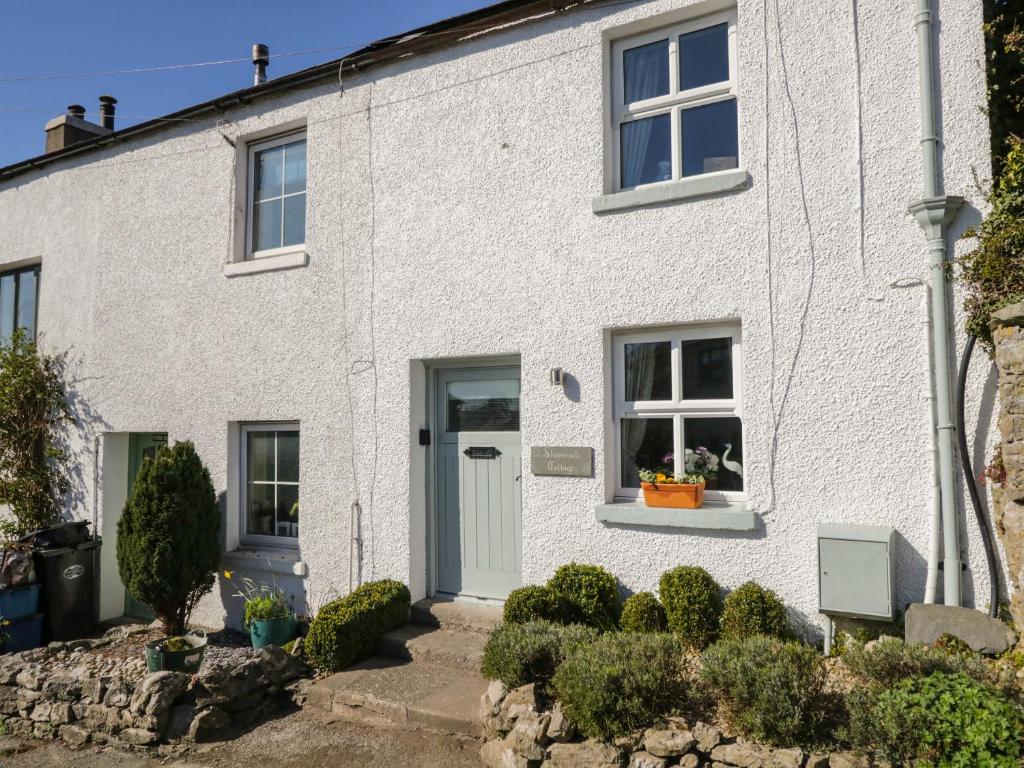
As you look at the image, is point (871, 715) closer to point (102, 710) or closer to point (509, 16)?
point (102, 710)

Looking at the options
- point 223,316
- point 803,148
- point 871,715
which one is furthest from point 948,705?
point 223,316

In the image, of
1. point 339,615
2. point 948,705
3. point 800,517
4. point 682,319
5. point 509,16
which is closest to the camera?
point 948,705

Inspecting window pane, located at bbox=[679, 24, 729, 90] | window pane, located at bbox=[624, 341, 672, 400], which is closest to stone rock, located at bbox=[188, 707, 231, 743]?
window pane, located at bbox=[624, 341, 672, 400]

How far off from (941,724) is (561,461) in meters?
3.26

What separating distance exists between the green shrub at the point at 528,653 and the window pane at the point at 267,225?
5191mm

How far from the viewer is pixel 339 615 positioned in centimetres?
623

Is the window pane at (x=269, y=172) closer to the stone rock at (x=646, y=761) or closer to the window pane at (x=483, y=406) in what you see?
the window pane at (x=483, y=406)

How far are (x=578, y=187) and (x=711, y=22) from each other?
1.68 meters

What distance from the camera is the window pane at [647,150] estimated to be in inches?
244

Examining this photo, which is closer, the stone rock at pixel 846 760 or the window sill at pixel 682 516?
the stone rock at pixel 846 760

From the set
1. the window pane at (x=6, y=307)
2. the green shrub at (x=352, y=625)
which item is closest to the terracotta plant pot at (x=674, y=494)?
the green shrub at (x=352, y=625)

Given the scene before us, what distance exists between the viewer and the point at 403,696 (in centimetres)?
552

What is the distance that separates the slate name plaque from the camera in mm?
6133

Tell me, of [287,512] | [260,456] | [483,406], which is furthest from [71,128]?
[483,406]
